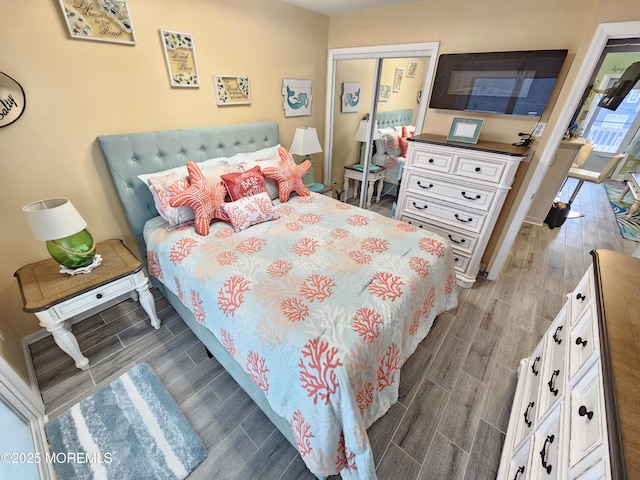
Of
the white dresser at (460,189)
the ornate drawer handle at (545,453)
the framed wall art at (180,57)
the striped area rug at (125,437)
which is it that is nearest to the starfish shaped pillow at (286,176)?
the framed wall art at (180,57)

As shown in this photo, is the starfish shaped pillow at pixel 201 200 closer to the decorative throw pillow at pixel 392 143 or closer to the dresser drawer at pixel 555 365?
the dresser drawer at pixel 555 365

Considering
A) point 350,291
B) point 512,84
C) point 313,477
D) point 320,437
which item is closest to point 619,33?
point 512,84

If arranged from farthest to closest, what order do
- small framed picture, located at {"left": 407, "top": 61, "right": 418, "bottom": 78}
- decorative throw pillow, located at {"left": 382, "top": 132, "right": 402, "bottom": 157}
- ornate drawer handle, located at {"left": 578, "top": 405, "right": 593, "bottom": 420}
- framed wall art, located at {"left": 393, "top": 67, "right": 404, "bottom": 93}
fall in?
decorative throw pillow, located at {"left": 382, "top": 132, "right": 402, "bottom": 157} → framed wall art, located at {"left": 393, "top": 67, "right": 404, "bottom": 93} → small framed picture, located at {"left": 407, "top": 61, "right": 418, "bottom": 78} → ornate drawer handle, located at {"left": 578, "top": 405, "right": 593, "bottom": 420}

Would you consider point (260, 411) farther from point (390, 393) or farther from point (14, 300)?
point (14, 300)

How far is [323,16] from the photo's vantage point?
2842 mm

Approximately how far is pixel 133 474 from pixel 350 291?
1.33 metres

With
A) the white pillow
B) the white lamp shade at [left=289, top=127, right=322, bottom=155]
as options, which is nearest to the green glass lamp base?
the white pillow

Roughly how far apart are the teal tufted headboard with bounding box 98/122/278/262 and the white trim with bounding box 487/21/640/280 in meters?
2.54

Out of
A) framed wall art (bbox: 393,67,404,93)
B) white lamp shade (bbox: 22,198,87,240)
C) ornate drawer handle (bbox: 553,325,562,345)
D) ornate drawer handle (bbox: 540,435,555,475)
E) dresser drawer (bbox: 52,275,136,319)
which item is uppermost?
framed wall art (bbox: 393,67,404,93)

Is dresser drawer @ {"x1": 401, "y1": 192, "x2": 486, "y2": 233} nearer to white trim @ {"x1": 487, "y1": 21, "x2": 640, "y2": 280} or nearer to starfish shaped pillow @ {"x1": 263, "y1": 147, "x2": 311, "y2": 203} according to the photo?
white trim @ {"x1": 487, "y1": 21, "x2": 640, "y2": 280}

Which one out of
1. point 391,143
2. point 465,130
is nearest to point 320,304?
point 465,130

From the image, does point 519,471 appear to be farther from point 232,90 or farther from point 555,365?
point 232,90

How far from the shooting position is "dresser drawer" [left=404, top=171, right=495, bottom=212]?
6.98 ft

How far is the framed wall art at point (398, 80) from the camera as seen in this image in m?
2.71
